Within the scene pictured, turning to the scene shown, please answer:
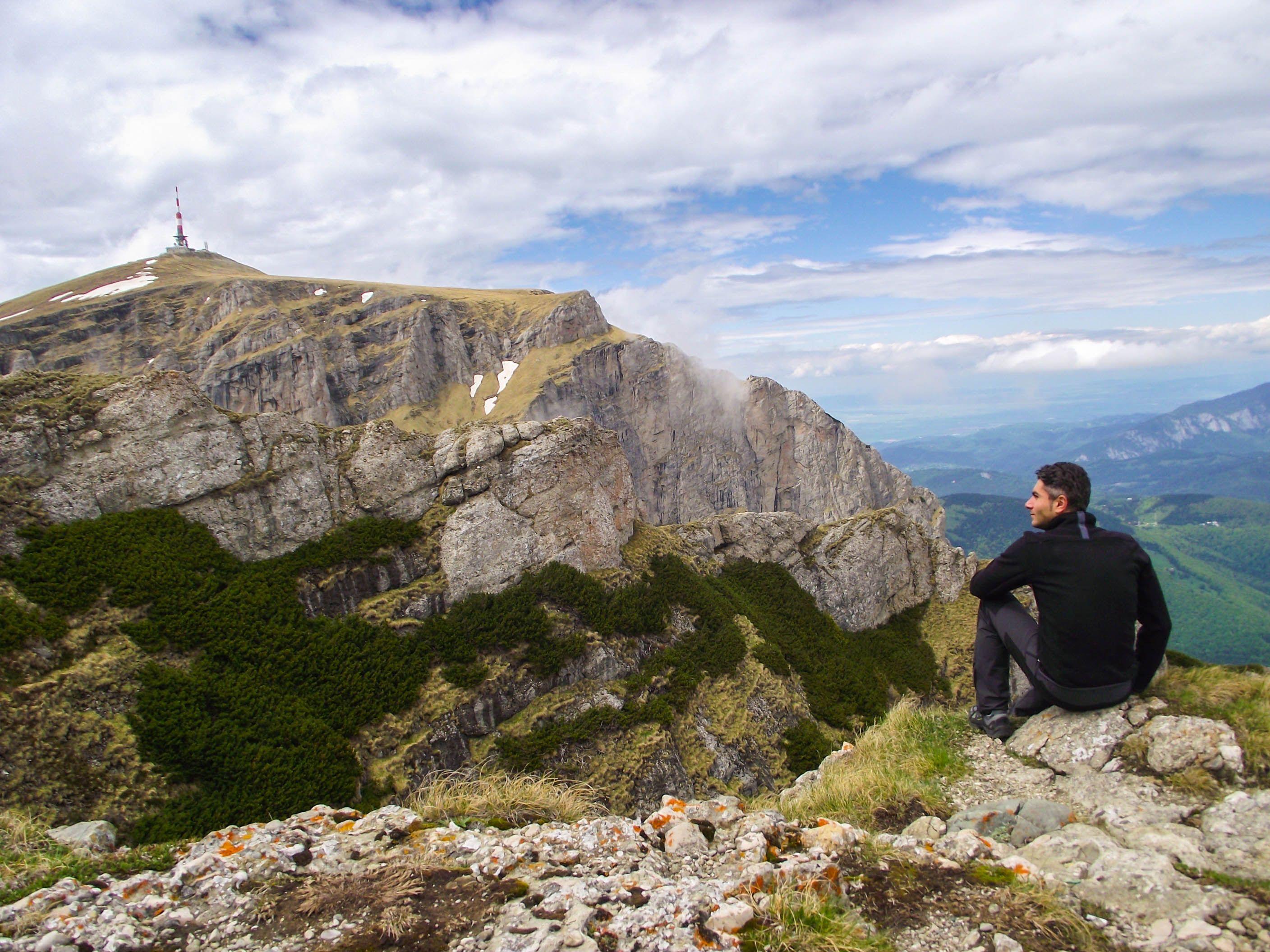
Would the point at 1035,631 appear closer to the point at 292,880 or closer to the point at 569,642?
the point at 292,880

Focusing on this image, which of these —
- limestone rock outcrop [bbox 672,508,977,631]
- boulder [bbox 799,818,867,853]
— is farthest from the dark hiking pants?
limestone rock outcrop [bbox 672,508,977,631]

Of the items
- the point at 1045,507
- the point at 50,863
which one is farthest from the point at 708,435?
the point at 50,863

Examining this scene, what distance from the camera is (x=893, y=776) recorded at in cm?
756

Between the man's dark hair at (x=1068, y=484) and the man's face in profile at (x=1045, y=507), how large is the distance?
4cm

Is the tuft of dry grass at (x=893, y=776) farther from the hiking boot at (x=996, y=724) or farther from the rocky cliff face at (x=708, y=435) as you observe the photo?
the rocky cliff face at (x=708, y=435)

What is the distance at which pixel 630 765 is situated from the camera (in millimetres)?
25750

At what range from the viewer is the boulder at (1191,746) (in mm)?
6191

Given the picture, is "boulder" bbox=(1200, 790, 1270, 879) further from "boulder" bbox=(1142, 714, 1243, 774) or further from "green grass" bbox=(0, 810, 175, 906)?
"green grass" bbox=(0, 810, 175, 906)

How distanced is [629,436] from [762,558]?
84742 millimetres

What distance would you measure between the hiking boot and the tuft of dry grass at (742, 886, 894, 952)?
4.34 m

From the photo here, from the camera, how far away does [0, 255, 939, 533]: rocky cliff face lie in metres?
→ 114

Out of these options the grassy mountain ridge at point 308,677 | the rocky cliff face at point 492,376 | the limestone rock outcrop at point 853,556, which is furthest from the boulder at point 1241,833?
the rocky cliff face at point 492,376

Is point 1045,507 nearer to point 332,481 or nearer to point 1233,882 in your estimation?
→ point 1233,882

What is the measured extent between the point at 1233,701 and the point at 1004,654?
7.30 feet
